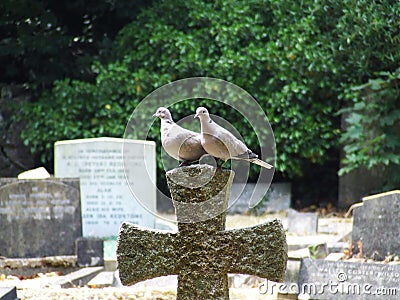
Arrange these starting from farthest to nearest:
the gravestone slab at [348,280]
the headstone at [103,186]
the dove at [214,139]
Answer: the headstone at [103,186] → the gravestone slab at [348,280] → the dove at [214,139]

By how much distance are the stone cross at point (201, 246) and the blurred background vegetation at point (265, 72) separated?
603cm

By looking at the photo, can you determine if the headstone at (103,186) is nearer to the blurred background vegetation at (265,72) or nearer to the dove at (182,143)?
the blurred background vegetation at (265,72)

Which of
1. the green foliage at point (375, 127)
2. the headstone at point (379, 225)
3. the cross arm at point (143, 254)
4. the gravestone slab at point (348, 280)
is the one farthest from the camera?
the green foliage at point (375, 127)

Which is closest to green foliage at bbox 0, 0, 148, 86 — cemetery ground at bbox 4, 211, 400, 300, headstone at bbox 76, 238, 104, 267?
cemetery ground at bbox 4, 211, 400, 300

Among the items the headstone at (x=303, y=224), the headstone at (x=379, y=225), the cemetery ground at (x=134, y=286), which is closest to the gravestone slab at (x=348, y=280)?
the cemetery ground at (x=134, y=286)

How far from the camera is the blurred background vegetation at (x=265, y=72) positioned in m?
10.7

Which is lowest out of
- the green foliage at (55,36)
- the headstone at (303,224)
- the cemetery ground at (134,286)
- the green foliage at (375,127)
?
the cemetery ground at (134,286)

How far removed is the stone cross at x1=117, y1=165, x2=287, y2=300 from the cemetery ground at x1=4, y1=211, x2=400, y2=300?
61 cm

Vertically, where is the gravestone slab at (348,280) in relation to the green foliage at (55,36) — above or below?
below

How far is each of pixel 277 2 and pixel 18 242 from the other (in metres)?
5.85

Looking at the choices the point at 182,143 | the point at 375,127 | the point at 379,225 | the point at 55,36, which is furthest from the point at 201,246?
the point at 55,36

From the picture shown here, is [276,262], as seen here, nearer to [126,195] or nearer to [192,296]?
[192,296]

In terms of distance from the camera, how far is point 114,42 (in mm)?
12477

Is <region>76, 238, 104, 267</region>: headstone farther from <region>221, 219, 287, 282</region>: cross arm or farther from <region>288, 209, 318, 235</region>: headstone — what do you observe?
<region>221, 219, 287, 282</region>: cross arm
